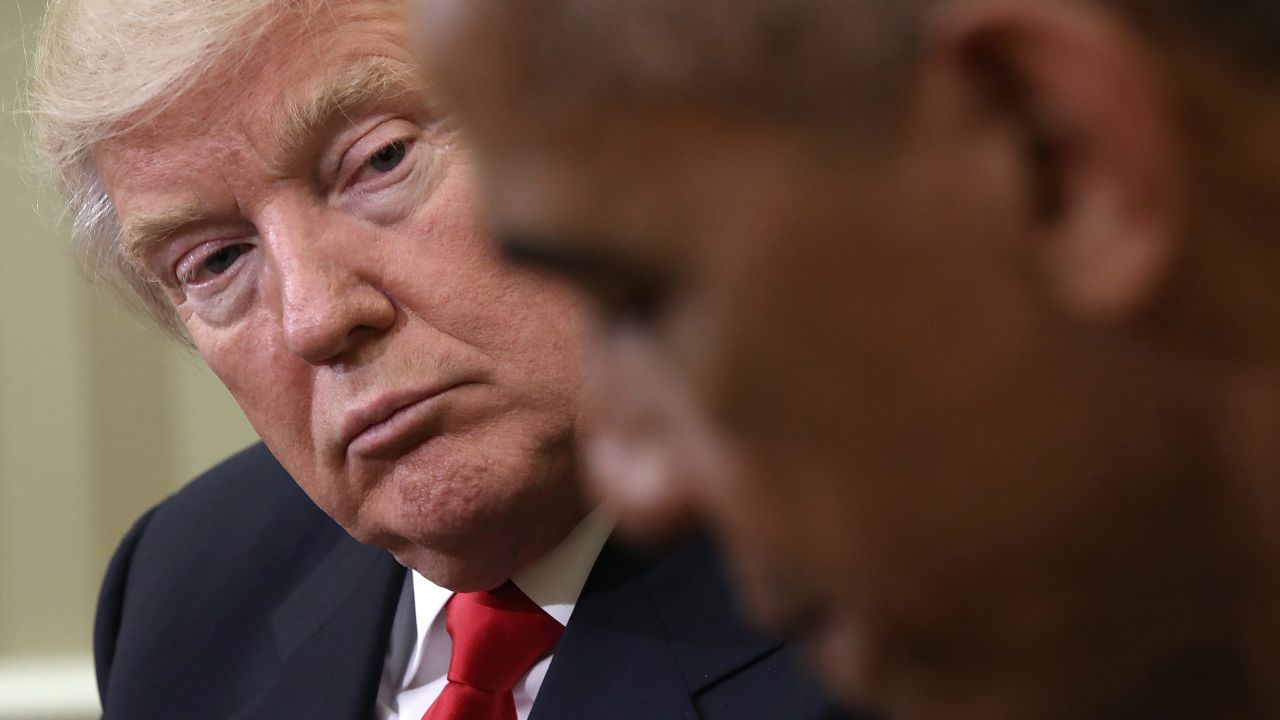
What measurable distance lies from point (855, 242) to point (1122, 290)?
63 millimetres

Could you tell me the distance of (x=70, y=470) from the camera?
2.32m

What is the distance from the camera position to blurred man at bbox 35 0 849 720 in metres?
0.94

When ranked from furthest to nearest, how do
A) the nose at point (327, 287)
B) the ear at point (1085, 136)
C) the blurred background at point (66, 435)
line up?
1. the blurred background at point (66, 435)
2. the nose at point (327, 287)
3. the ear at point (1085, 136)

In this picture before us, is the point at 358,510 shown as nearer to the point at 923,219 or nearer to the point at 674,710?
the point at 674,710

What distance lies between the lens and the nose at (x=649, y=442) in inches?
14.3

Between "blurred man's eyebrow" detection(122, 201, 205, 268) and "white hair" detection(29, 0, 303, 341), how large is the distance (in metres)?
0.06

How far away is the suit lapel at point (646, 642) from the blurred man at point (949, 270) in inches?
25.6

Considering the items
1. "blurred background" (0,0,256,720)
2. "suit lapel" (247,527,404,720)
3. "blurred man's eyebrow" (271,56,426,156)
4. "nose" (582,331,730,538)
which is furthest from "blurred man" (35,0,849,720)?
"blurred background" (0,0,256,720)

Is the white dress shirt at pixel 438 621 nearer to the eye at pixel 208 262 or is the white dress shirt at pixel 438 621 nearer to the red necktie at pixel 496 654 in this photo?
the red necktie at pixel 496 654

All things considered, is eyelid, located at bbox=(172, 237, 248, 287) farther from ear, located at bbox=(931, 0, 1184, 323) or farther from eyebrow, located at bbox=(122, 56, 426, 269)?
ear, located at bbox=(931, 0, 1184, 323)

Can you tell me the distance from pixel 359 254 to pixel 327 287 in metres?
0.04

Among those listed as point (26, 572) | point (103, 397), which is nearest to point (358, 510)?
point (103, 397)

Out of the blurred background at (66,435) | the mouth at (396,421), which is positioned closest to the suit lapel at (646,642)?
the mouth at (396,421)

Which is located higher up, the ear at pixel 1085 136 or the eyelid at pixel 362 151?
the eyelid at pixel 362 151
